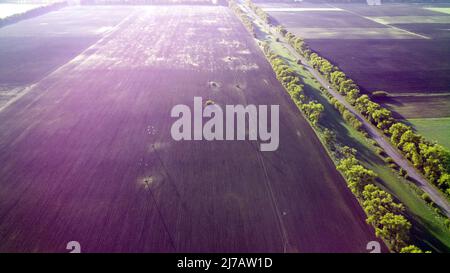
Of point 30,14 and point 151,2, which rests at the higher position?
point 151,2

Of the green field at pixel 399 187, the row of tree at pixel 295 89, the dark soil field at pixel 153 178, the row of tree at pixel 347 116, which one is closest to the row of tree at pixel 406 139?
the row of tree at pixel 347 116

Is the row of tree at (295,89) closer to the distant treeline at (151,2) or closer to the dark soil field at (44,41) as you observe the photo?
the dark soil field at (44,41)

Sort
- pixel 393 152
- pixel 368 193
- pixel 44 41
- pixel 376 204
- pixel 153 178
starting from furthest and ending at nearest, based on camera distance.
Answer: pixel 44 41 → pixel 393 152 → pixel 153 178 → pixel 368 193 → pixel 376 204

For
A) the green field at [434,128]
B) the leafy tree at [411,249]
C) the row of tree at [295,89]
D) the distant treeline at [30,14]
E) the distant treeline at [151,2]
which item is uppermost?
the distant treeline at [151,2]

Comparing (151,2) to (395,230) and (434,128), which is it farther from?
(395,230)

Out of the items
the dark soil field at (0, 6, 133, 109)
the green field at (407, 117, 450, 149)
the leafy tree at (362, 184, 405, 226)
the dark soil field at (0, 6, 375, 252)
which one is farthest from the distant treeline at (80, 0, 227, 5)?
the leafy tree at (362, 184, 405, 226)

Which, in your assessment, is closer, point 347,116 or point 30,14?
point 347,116

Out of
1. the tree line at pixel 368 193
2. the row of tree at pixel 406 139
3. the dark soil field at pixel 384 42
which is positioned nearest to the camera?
the tree line at pixel 368 193

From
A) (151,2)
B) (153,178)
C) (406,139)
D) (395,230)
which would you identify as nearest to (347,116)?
(406,139)

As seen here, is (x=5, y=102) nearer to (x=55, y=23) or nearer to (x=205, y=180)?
(x=205, y=180)
